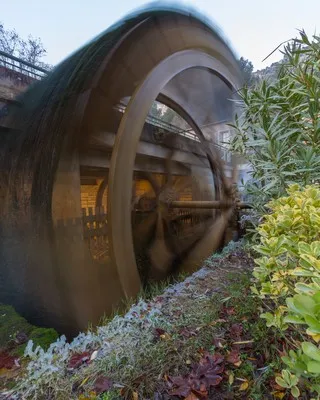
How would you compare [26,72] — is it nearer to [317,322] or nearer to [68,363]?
[68,363]

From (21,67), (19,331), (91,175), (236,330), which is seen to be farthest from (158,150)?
(19,331)

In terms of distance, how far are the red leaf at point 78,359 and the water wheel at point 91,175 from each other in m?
0.65

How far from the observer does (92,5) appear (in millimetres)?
2191

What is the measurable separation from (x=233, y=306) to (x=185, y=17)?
2.72 meters

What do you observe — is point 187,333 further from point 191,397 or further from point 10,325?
point 10,325

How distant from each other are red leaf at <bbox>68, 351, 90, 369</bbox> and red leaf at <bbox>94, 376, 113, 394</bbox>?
0.19m

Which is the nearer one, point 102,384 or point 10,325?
point 102,384

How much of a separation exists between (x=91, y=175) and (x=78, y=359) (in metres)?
1.10

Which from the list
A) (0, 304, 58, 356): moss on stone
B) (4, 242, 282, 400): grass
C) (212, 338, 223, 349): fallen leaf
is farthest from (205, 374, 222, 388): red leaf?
(0, 304, 58, 356): moss on stone

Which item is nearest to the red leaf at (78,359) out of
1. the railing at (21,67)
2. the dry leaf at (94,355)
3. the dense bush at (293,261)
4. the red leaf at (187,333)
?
the dry leaf at (94,355)

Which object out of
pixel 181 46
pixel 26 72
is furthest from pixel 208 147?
pixel 26 72

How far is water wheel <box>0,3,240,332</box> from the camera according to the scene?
5.41 feet

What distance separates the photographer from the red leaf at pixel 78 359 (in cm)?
99

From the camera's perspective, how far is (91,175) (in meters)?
1.69
